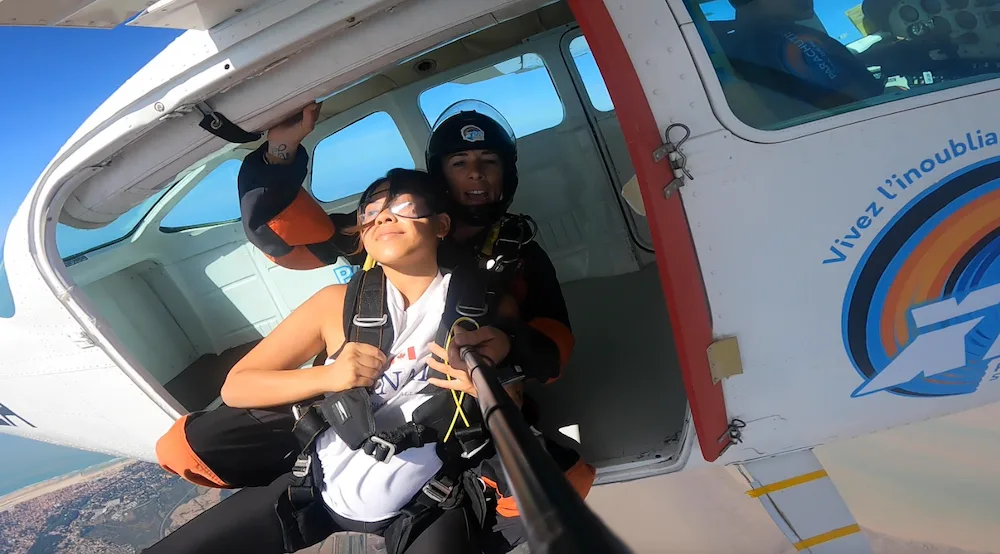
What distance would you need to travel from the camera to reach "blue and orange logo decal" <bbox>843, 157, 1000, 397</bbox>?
1354mm

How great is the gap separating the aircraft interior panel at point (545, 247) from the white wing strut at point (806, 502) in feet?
2.15

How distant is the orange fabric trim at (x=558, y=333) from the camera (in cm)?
166

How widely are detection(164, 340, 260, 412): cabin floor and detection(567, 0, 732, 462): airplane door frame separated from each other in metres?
2.23

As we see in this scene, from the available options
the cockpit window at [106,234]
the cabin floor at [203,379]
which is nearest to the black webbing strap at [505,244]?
the cockpit window at [106,234]

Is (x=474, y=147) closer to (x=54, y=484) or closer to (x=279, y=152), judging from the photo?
(x=279, y=152)

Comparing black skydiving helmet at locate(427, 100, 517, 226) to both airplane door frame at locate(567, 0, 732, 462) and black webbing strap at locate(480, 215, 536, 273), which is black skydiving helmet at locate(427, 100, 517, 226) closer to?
black webbing strap at locate(480, 215, 536, 273)

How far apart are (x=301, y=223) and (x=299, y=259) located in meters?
0.20

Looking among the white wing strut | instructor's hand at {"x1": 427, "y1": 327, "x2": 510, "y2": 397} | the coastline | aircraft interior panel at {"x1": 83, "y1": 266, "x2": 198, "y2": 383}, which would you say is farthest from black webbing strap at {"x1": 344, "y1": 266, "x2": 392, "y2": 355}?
the coastline

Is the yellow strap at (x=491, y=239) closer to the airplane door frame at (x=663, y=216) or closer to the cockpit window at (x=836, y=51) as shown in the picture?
the airplane door frame at (x=663, y=216)

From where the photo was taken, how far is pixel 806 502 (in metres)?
1.71

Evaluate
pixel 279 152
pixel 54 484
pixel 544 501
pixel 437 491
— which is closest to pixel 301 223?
pixel 279 152

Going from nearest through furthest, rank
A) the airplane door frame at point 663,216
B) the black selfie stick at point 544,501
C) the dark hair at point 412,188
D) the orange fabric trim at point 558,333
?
the black selfie stick at point 544,501
the airplane door frame at point 663,216
the dark hair at point 412,188
the orange fabric trim at point 558,333

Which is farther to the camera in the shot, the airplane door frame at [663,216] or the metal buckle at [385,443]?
the metal buckle at [385,443]

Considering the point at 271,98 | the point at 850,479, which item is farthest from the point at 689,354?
the point at 850,479
